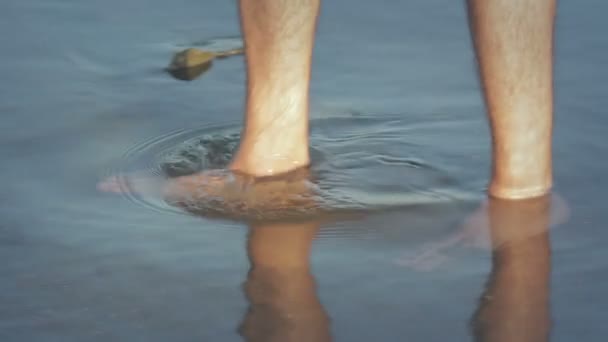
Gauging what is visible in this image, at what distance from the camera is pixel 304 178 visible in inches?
112

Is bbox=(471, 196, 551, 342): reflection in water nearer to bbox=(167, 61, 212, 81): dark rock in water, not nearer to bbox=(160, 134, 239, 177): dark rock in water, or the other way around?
bbox=(160, 134, 239, 177): dark rock in water

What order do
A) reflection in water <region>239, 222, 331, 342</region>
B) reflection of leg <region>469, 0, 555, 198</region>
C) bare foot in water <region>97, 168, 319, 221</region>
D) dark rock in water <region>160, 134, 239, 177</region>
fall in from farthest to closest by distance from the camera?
1. dark rock in water <region>160, 134, 239, 177</region>
2. bare foot in water <region>97, 168, 319, 221</region>
3. reflection of leg <region>469, 0, 555, 198</region>
4. reflection in water <region>239, 222, 331, 342</region>

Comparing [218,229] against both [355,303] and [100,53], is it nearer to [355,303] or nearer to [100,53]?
[355,303]

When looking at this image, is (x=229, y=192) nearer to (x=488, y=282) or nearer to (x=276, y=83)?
(x=276, y=83)

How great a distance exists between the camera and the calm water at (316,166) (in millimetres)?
2266

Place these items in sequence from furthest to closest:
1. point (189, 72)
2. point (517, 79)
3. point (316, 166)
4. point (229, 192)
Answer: point (189, 72) < point (316, 166) < point (229, 192) < point (517, 79)

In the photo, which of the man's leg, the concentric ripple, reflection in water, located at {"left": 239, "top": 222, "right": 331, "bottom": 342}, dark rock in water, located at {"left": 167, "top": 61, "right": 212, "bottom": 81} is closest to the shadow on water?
reflection in water, located at {"left": 239, "top": 222, "right": 331, "bottom": 342}

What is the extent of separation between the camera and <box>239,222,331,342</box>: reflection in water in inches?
86.2

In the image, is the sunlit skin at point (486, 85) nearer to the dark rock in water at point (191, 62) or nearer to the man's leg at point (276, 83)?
→ the man's leg at point (276, 83)

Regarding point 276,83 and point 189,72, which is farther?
point 189,72

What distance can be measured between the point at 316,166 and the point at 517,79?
530mm

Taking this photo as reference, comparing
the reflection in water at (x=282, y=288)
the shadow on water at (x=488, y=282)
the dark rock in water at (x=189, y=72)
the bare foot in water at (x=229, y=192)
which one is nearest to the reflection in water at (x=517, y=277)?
the shadow on water at (x=488, y=282)

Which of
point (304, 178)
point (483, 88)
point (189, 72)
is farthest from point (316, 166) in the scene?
point (189, 72)

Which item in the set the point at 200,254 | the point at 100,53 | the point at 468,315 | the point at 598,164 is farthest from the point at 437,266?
the point at 100,53
